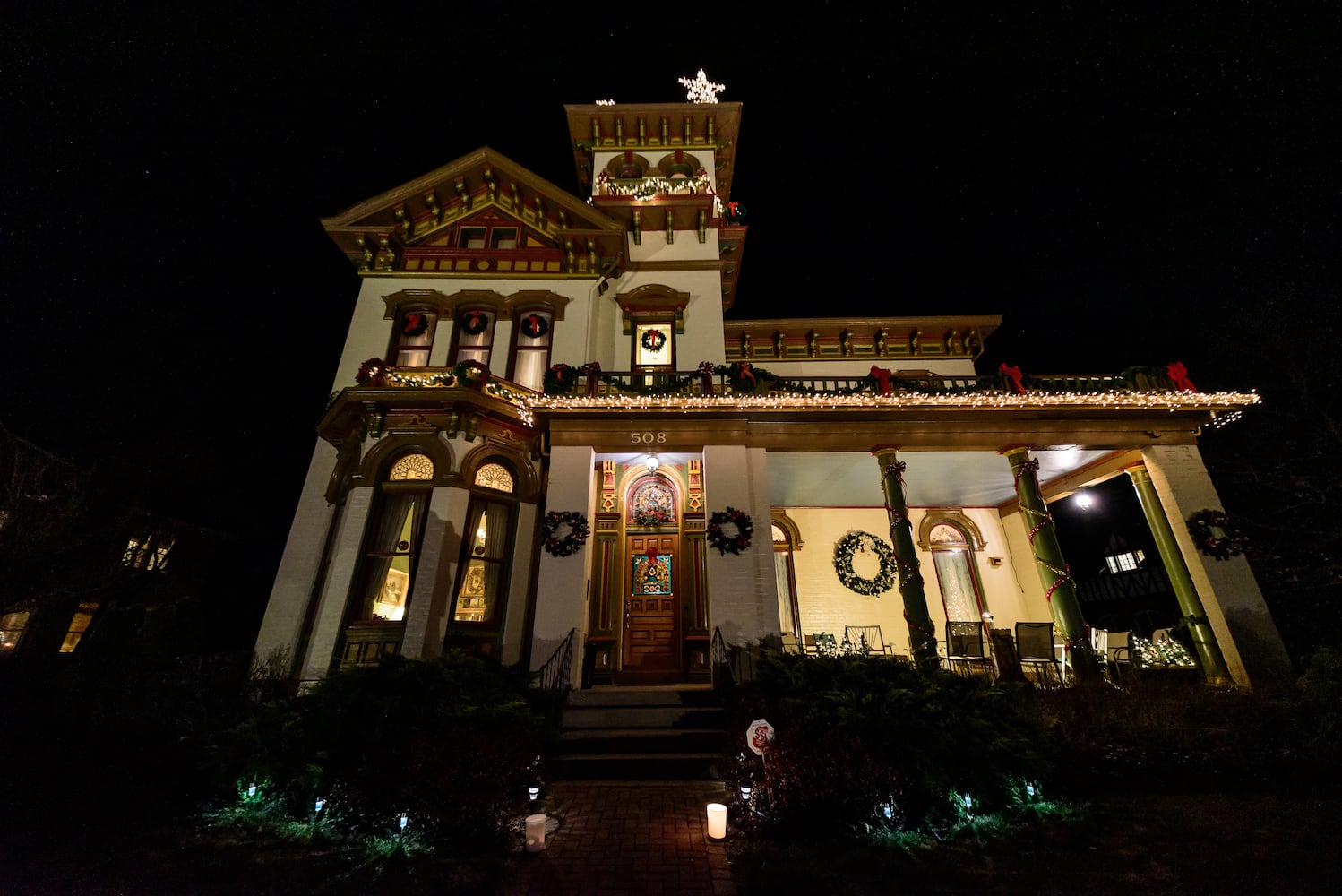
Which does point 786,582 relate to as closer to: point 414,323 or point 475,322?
point 475,322

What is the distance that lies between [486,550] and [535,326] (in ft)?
18.4

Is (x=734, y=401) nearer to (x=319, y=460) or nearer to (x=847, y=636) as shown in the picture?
(x=847, y=636)

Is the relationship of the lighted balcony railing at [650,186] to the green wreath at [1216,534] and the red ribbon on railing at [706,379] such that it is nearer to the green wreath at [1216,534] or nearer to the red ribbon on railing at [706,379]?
the red ribbon on railing at [706,379]

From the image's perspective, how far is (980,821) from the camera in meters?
5.15

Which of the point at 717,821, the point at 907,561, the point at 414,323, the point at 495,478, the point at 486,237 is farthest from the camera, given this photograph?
the point at 486,237

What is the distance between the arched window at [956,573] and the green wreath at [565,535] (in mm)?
9783

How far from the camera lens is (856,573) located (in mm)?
13742

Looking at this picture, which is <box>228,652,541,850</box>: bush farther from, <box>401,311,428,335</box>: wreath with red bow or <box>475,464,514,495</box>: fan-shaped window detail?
<box>401,311,428,335</box>: wreath with red bow

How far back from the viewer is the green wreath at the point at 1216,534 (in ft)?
31.1

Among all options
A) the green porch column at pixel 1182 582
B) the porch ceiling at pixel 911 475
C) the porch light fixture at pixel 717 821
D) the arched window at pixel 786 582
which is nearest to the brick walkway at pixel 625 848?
the porch light fixture at pixel 717 821

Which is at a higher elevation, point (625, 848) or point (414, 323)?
point (414, 323)

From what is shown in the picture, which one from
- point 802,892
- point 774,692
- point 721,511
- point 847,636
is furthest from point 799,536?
point 802,892

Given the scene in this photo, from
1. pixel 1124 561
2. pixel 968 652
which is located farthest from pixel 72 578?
pixel 1124 561

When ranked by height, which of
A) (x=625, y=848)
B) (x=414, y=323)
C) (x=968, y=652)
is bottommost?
(x=625, y=848)
